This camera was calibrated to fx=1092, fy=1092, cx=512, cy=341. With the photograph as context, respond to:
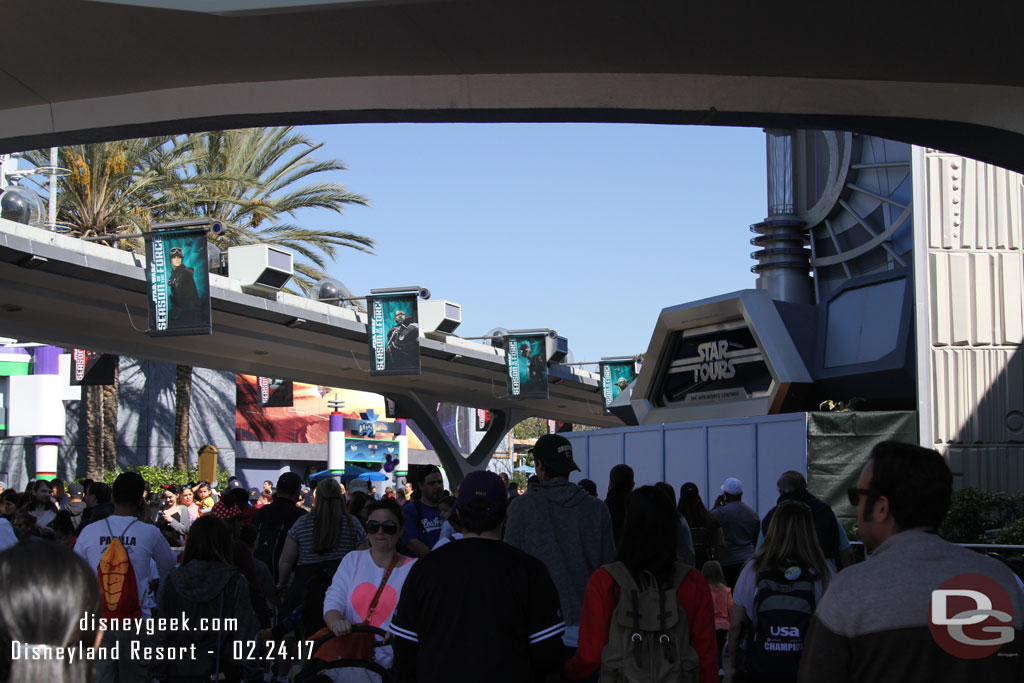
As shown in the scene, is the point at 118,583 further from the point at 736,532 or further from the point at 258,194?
the point at 258,194

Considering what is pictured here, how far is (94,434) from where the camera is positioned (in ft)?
97.5

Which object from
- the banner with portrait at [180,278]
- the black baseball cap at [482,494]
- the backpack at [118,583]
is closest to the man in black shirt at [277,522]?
the backpack at [118,583]

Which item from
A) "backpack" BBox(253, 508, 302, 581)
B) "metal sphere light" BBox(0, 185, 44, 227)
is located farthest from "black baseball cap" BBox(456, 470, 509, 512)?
"metal sphere light" BBox(0, 185, 44, 227)

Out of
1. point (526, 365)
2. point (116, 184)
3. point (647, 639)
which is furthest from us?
point (526, 365)

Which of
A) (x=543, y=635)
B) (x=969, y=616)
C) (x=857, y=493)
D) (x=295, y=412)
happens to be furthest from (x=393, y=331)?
(x=295, y=412)

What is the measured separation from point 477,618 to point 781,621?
75.3 inches

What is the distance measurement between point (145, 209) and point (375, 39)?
1966 cm

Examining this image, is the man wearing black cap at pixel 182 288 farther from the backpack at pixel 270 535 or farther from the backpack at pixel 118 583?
the backpack at pixel 118 583

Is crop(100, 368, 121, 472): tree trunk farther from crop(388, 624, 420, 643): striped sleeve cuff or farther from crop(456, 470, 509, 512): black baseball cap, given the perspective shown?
crop(388, 624, 420, 643): striped sleeve cuff

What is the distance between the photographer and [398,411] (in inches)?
1672

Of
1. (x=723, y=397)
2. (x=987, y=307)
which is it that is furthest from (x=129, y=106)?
(x=723, y=397)

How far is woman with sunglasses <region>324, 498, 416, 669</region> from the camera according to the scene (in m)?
5.35

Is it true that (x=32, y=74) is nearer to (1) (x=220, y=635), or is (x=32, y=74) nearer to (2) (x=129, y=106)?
(2) (x=129, y=106)

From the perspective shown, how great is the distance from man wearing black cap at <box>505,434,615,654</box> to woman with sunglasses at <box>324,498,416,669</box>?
59 centimetres
